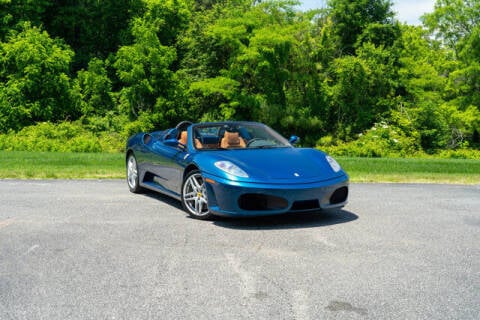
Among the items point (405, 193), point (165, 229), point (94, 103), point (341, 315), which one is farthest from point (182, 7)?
point (341, 315)

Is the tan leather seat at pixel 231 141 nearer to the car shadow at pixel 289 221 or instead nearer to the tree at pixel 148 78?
the car shadow at pixel 289 221

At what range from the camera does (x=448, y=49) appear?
46.2 m

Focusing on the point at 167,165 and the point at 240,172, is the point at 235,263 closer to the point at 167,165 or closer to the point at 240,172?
the point at 240,172

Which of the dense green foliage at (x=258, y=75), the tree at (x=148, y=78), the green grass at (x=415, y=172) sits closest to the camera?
the green grass at (x=415, y=172)

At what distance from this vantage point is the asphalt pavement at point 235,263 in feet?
13.2

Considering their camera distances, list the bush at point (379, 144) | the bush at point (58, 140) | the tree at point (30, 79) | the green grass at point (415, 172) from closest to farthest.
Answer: the green grass at point (415, 172) → the bush at point (58, 140) → the bush at point (379, 144) → the tree at point (30, 79)

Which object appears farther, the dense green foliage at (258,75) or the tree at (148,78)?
the tree at (148,78)

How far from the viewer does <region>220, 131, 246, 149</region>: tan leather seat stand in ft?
27.3

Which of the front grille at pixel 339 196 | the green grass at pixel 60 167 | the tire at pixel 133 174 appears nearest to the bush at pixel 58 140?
the green grass at pixel 60 167

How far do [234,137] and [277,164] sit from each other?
1.28m

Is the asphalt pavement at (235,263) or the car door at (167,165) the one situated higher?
the car door at (167,165)

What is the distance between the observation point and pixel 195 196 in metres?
7.56

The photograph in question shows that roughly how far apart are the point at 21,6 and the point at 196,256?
124 ft

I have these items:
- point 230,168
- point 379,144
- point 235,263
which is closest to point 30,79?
point 379,144
